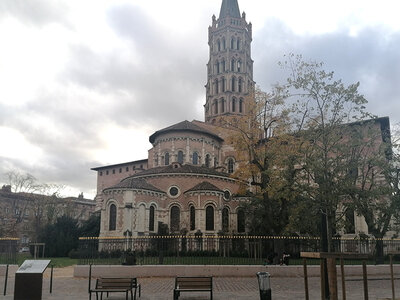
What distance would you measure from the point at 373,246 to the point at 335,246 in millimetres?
2545

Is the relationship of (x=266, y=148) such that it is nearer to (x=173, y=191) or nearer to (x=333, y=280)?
(x=173, y=191)

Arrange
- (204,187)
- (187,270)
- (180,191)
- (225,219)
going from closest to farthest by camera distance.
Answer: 1. (187,270)
2. (204,187)
3. (225,219)
4. (180,191)

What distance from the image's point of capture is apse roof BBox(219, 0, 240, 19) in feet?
224

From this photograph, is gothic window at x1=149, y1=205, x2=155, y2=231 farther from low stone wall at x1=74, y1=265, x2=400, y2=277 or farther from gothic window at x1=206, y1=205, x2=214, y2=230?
low stone wall at x1=74, y1=265, x2=400, y2=277

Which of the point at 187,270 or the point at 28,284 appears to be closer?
the point at 28,284

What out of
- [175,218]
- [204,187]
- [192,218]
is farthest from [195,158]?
[192,218]

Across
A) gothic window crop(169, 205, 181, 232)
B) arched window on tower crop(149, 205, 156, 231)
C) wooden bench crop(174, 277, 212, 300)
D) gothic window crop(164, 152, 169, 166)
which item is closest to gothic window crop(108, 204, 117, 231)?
arched window on tower crop(149, 205, 156, 231)

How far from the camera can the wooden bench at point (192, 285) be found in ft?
40.7

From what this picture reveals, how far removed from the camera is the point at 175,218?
132ft

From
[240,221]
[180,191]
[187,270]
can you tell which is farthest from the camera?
[240,221]

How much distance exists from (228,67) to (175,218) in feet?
108

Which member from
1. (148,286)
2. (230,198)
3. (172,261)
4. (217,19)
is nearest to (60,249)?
(230,198)

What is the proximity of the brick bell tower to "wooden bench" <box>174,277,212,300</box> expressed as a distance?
50853 millimetres

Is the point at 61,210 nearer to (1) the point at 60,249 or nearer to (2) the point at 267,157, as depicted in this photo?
(1) the point at 60,249
